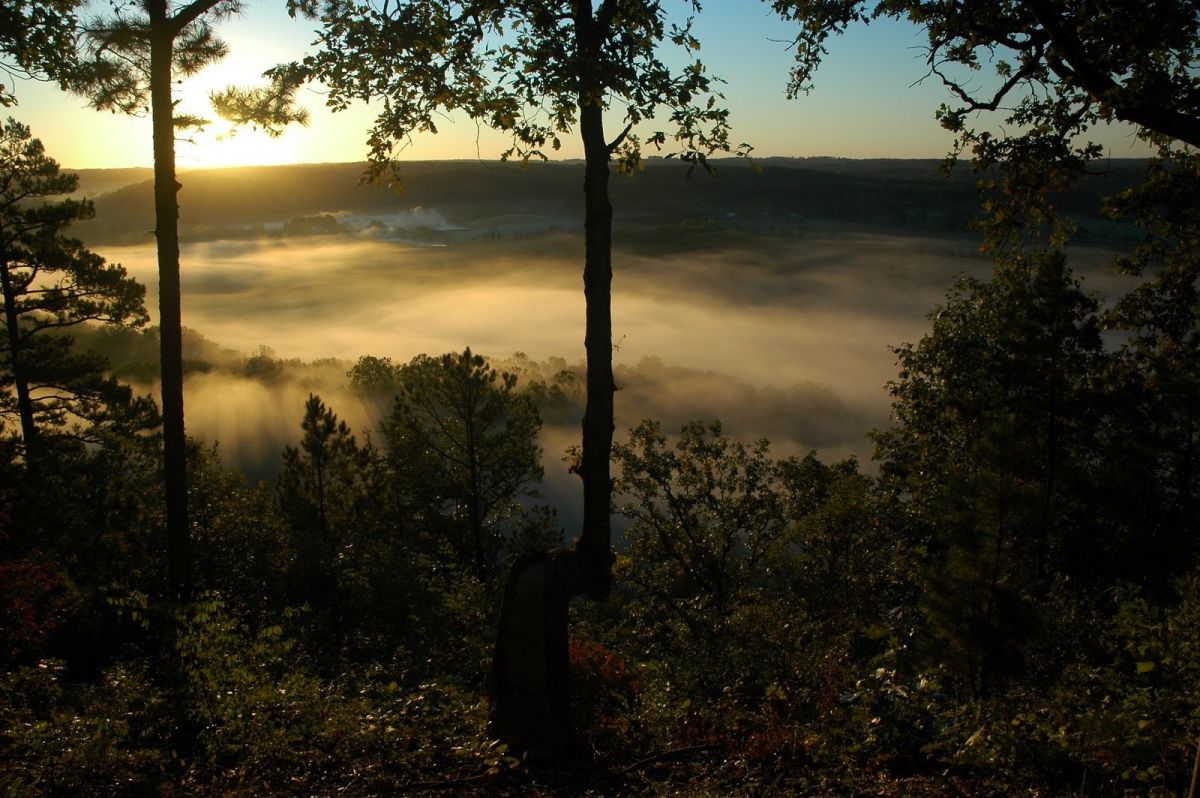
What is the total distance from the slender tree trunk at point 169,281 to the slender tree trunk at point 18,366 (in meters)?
9.08

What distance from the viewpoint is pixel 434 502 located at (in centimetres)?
2856

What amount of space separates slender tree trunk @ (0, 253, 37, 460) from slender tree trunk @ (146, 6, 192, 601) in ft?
29.8

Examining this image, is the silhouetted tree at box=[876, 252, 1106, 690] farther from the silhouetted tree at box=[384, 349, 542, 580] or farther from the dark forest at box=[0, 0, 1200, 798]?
the silhouetted tree at box=[384, 349, 542, 580]

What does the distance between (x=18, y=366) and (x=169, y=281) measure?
1122 cm

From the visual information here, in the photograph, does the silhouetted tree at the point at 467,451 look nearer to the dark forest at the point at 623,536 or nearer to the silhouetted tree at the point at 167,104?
the dark forest at the point at 623,536

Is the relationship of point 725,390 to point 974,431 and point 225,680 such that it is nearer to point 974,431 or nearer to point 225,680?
point 974,431

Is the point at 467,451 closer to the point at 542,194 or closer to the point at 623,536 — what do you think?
the point at 623,536

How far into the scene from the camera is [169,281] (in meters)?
10.2

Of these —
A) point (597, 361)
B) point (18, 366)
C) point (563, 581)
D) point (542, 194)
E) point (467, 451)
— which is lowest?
point (467, 451)

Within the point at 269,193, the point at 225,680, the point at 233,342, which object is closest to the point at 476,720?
the point at 225,680

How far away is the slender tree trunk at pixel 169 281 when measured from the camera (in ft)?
32.6

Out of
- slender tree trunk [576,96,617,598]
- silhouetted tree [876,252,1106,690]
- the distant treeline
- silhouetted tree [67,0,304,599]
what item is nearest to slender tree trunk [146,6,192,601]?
silhouetted tree [67,0,304,599]

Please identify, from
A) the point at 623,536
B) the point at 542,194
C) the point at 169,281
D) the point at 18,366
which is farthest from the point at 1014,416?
the point at 542,194

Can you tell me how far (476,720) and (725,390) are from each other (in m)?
150
